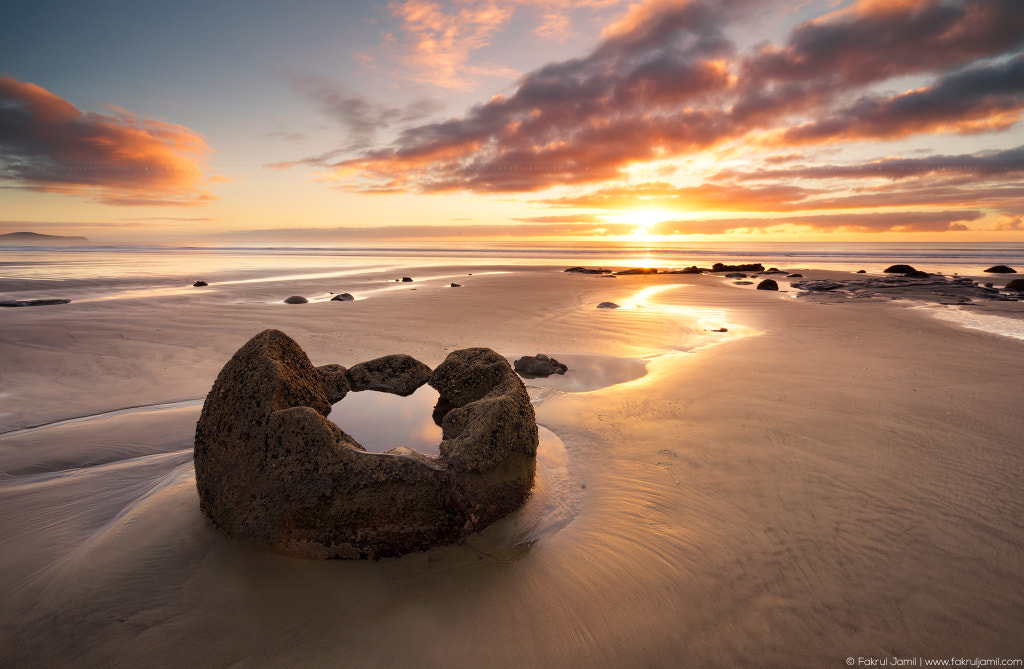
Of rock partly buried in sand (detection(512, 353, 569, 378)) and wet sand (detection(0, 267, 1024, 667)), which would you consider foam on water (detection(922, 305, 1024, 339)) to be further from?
rock partly buried in sand (detection(512, 353, 569, 378))

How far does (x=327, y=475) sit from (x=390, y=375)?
2.49 meters

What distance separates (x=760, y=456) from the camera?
166 inches

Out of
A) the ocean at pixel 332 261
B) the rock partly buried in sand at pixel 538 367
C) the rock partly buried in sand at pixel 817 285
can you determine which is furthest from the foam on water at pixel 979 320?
the ocean at pixel 332 261

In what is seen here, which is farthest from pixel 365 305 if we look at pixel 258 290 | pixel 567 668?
pixel 567 668

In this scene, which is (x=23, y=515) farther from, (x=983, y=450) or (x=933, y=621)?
(x=983, y=450)

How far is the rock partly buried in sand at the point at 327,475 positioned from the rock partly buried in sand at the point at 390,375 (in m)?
1.63

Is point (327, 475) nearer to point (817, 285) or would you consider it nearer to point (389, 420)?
point (389, 420)

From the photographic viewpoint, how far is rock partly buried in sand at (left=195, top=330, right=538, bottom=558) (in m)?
2.80

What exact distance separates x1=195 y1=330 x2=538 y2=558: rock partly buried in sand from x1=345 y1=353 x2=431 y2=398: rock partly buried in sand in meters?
1.63

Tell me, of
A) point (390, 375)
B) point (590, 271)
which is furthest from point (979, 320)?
point (590, 271)

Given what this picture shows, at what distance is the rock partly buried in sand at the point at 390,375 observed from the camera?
5.15 metres

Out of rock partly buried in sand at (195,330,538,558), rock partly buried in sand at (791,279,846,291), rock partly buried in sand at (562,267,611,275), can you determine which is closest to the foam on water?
rock partly buried in sand at (791,279,846,291)

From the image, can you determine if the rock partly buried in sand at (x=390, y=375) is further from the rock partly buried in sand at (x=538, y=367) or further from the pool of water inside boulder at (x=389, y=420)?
the rock partly buried in sand at (x=538, y=367)

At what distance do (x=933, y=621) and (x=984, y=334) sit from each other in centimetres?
A: 1049
